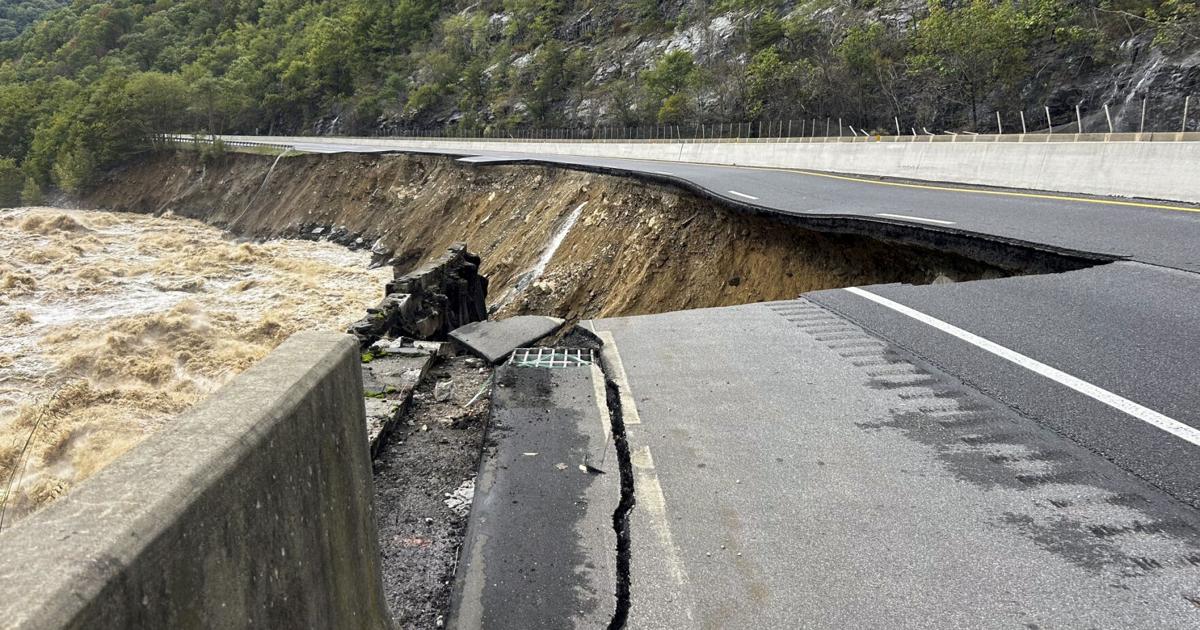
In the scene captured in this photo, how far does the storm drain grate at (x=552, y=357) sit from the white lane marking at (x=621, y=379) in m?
0.18

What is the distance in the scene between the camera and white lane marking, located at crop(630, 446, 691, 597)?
315cm

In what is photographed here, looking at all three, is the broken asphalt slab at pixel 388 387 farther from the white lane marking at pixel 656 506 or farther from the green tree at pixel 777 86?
the green tree at pixel 777 86

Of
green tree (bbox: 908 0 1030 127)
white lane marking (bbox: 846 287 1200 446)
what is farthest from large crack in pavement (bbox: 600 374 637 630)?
green tree (bbox: 908 0 1030 127)

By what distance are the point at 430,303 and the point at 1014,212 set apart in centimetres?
914

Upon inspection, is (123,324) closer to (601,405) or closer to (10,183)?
(601,405)

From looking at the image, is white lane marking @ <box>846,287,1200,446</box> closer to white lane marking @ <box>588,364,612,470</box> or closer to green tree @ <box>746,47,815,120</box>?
white lane marking @ <box>588,364,612,470</box>

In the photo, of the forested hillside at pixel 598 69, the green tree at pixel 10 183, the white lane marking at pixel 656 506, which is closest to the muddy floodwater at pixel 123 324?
the white lane marking at pixel 656 506

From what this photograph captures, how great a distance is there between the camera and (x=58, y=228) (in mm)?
37438

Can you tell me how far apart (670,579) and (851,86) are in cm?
4541

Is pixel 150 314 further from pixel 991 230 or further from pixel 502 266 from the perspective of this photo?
pixel 991 230

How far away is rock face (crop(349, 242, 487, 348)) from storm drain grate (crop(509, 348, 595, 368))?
1.59 metres

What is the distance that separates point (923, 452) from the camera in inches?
156

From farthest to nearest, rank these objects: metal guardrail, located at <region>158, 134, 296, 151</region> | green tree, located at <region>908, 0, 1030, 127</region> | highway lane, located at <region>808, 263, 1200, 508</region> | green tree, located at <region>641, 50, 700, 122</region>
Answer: metal guardrail, located at <region>158, 134, 296, 151</region> → green tree, located at <region>641, 50, 700, 122</region> → green tree, located at <region>908, 0, 1030, 127</region> → highway lane, located at <region>808, 263, 1200, 508</region>

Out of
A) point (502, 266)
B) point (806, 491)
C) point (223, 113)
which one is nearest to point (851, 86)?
point (502, 266)
